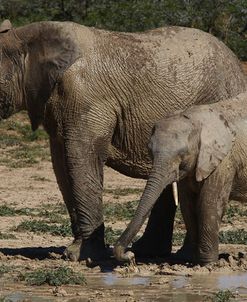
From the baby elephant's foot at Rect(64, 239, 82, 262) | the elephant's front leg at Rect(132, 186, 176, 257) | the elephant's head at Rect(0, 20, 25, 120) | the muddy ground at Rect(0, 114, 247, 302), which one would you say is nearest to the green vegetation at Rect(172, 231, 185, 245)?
the muddy ground at Rect(0, 114, 247, 302)

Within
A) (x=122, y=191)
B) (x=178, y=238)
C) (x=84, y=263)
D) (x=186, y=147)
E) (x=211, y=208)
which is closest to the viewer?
(x=186, y=147)

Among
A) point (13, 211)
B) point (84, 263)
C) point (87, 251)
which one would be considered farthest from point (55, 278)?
point (13, 211)

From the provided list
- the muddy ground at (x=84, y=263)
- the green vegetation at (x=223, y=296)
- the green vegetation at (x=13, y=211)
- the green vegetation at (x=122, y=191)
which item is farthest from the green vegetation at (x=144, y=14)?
the green vegetation at (x=223, y=296)

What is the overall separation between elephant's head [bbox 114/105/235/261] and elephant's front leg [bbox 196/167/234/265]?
130 mm

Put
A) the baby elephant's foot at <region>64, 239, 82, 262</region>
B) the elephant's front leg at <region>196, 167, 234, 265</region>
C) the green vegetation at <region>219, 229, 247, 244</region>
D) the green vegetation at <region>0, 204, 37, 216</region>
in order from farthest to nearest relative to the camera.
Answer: the green vegetation at <region>0, 204, 37, 216</region>
the green vegetation at <region>219, 229, 247, 244</region>
the baby elephant's foot at <region>64, 239, 82, 262</region>
the elephant's front leg at <region>196, 167, 234, 265</region>

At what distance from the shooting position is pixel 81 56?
12.0 meters

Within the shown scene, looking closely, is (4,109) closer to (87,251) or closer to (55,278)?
(87,251)

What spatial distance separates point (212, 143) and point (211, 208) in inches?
22.5

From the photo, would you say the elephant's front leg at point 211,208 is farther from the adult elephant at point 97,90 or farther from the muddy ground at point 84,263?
the adult elephant at point 97,90

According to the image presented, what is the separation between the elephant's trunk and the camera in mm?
10461

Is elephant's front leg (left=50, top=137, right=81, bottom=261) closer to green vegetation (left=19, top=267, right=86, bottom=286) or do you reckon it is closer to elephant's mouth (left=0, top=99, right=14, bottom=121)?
elephant's mouth (left=0, top=99, right=14, bottom=121)

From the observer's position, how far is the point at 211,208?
11.2m

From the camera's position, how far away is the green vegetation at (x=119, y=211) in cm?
1549

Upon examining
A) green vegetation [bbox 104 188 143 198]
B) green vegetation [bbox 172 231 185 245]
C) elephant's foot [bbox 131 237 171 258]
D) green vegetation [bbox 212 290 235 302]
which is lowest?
green vegetation [bbox 104 188 143 198]
